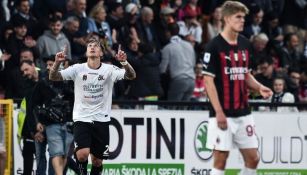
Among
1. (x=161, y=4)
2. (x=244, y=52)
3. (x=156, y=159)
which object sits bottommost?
(x=156, y=159)

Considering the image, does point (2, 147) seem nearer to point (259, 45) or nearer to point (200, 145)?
point (200, 145)

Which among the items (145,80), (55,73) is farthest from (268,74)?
(55,73)

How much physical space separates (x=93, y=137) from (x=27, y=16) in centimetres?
544

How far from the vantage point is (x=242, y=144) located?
13.0 m

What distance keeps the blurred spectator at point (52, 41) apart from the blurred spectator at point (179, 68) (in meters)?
2.50

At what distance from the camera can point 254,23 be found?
946 inches

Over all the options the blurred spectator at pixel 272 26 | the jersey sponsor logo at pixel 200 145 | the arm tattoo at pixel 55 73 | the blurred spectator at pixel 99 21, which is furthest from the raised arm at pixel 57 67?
the blurred spectator at pixel 272 26

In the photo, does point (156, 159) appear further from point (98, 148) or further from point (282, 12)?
point (282, 12)

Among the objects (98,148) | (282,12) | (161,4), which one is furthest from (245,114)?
(282,12)

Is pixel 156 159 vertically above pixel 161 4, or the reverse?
pixel 161 4

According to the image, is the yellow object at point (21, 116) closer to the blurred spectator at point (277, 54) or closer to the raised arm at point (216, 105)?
the raised arm at point (216, 105)

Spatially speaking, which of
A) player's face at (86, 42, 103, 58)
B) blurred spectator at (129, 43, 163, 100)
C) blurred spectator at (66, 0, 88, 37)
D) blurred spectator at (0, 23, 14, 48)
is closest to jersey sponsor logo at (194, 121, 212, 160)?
blurred spectator at (129, 43, 163, 100)

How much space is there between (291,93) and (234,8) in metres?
9.07

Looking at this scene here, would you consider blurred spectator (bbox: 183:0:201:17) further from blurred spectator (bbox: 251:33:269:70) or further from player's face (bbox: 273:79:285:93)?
player's face (bbox: 273:79:285:93)
